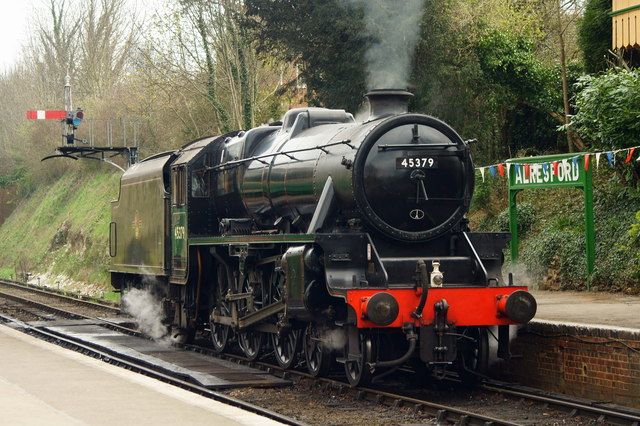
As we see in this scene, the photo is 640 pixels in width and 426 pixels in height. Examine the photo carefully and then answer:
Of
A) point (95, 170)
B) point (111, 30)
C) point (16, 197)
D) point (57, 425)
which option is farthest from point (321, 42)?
point (16, 197)

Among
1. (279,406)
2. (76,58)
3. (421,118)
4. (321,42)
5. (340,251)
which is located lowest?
(279,406)

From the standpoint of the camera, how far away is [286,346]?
1160 centimetres

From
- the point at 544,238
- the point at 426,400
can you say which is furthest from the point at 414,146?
the point at 544,238

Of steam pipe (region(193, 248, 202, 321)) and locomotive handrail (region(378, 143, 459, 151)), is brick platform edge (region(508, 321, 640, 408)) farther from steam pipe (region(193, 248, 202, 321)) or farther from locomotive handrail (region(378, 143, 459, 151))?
steam pipe (region(193, 248, 202, 321))

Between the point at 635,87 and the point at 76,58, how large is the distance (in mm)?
42073

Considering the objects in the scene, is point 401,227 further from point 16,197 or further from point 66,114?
point 16,197

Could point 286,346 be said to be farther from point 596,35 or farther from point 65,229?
point 65,229

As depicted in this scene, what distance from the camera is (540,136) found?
24703 mm

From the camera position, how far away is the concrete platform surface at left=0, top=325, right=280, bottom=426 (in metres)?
7.20

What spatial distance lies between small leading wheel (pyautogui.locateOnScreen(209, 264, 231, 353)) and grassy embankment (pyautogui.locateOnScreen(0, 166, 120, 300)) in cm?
1618

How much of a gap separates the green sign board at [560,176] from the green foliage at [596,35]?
17.9 ft

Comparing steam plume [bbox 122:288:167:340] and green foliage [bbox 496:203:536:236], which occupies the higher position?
green foliage [bbox 496:203:536:236]

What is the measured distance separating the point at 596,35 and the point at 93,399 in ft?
50.7

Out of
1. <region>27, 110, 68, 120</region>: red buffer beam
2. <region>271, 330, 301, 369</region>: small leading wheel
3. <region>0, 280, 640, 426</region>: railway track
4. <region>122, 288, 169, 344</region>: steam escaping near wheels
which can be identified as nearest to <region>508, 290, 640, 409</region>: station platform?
<region>0, 280, 640, 426</region>: railway track
